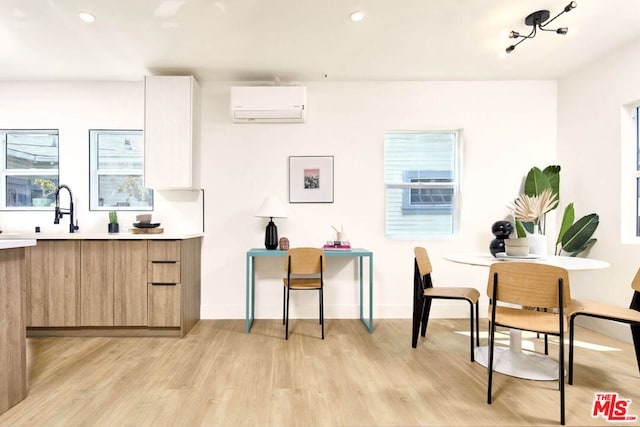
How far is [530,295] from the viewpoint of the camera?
6.04 feet

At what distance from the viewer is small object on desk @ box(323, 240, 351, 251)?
3311 millimetres

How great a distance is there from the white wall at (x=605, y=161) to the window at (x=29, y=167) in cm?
588

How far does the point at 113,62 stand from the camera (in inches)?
127

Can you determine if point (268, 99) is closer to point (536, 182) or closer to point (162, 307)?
point (162, 307)

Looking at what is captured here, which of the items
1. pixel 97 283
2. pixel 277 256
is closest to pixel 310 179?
pixel 277 256

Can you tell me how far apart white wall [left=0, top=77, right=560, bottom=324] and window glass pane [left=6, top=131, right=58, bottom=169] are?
0.44ft

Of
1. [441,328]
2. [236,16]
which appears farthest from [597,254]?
[236,16]

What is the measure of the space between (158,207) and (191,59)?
165cm

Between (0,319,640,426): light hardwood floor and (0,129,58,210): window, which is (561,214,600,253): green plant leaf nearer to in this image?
(0,319,640,426): light hardwood floor

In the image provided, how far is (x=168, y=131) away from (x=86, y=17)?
110cm

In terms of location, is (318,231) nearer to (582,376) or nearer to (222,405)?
(222,405)

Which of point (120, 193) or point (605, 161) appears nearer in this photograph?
point (605, 161)

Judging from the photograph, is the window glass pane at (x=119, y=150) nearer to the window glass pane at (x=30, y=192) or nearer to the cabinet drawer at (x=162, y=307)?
the window glass pane at (x=30, y=192)

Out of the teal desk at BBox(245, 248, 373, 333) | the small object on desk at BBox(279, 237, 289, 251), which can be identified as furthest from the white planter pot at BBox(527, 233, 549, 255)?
the small object on desk at BBox(279, 237, 289, 251)
